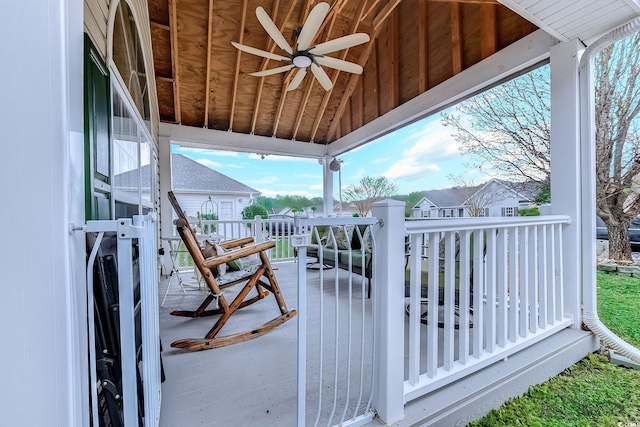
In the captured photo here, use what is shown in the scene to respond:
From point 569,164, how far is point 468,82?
184 cm

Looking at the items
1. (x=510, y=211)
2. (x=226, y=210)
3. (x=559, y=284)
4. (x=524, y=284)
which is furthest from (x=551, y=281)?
(x=226, y=210)

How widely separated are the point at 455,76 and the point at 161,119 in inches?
212

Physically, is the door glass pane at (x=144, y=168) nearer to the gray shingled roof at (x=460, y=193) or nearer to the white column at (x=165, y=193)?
the white column at (x=165, y=193)

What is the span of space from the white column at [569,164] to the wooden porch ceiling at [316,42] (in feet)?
2.77

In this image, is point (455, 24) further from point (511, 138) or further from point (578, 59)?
point (511, 138)

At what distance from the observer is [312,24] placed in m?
2.96

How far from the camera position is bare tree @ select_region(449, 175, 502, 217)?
4945 mm

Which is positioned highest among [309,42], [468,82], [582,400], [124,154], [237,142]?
[309,42]

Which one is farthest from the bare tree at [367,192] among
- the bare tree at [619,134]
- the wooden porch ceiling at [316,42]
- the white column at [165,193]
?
the white column at [165,193]

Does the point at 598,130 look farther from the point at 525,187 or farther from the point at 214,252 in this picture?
the point at 214,252

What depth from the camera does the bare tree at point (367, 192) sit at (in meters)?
6.90

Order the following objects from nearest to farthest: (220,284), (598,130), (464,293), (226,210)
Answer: (464,293)
(220,284)
(598,130)
(226,210)

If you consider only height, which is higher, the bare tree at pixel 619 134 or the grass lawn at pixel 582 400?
the bare tree at pixel 619 134

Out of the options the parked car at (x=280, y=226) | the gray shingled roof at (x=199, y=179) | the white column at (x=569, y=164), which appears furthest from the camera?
the gray shingled roof at (x=199, y=179)
